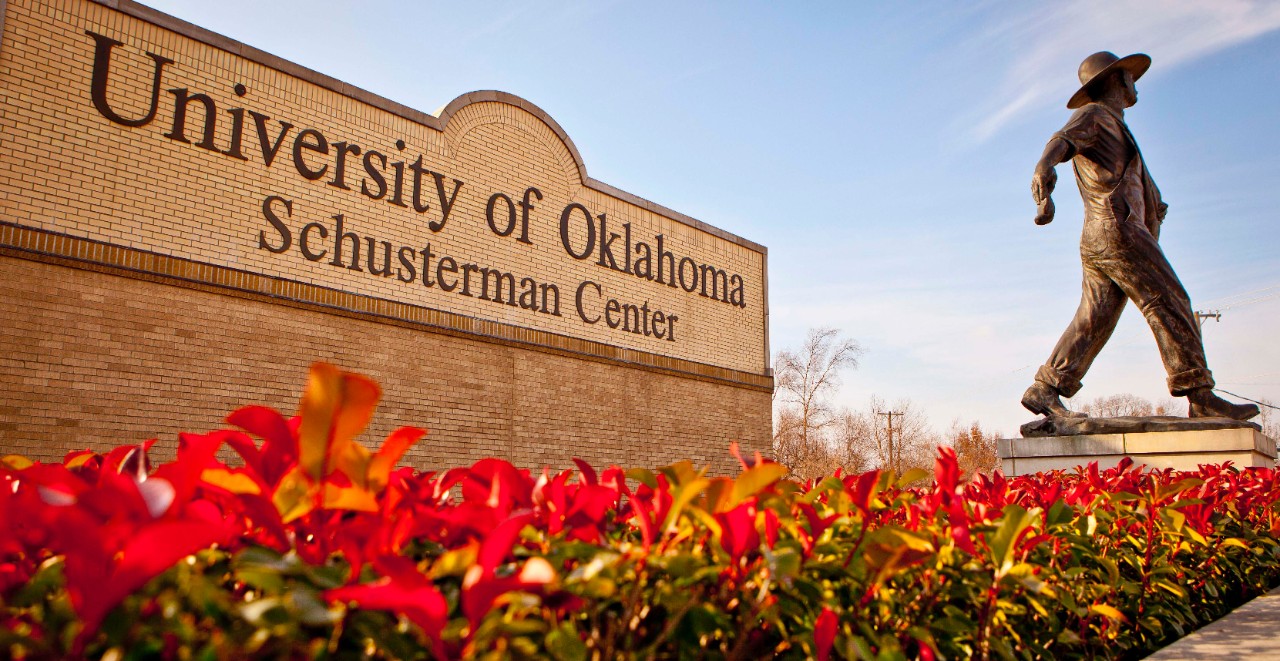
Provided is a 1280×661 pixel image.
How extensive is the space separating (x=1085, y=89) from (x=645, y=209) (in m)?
8.37

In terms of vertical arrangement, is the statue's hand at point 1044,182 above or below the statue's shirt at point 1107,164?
below

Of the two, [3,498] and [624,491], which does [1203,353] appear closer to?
[624,491]

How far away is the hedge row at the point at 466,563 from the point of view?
2.84 ft

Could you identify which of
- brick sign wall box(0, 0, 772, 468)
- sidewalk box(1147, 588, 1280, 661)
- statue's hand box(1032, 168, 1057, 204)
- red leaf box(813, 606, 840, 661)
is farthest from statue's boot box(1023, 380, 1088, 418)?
red leaf box(813, 606, 840, 661)

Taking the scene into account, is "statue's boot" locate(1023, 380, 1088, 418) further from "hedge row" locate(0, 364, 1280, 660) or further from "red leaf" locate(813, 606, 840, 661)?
"red leaf" locate(813, 606, 840, 661)

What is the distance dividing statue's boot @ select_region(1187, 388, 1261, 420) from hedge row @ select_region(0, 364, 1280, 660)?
24.1 feet

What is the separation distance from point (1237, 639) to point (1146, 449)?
22.0 ft

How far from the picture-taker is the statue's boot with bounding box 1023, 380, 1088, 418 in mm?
8500

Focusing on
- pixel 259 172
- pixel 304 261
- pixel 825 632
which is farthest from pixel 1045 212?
pixel 259 172

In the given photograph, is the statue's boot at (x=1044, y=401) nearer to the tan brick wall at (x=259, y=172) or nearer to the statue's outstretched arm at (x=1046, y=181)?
the statue's outstretched arm at (x=1046, y=181)

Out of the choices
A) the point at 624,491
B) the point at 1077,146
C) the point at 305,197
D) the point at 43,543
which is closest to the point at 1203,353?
the point at 1077,146

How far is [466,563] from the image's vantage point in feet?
3.51

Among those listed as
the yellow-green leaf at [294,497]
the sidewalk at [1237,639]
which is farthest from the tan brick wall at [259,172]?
the sidewalk at [1237,639]

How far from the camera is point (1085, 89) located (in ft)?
27.2
